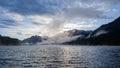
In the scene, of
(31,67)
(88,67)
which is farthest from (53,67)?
(88,67)

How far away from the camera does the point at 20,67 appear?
56250 millimetres

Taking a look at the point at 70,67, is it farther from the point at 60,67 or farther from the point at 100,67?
the point at 100,67

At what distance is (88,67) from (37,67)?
13578 millimetres

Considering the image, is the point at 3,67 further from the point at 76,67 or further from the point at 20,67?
the point at 76,67

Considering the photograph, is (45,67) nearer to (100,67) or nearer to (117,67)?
(100,67)

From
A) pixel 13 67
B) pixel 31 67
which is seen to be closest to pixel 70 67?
pixel 31 67

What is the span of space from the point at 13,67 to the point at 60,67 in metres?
12.3

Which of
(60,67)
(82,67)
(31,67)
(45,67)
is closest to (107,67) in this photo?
(82,67)

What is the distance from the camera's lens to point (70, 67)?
186 ft

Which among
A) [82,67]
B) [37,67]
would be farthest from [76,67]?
[37,67]

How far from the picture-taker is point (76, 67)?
56875mm

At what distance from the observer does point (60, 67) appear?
5697 centimetres

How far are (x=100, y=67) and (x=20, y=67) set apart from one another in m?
Answer: 21.0

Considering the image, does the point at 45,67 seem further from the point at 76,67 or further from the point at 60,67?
the point at 76,67
